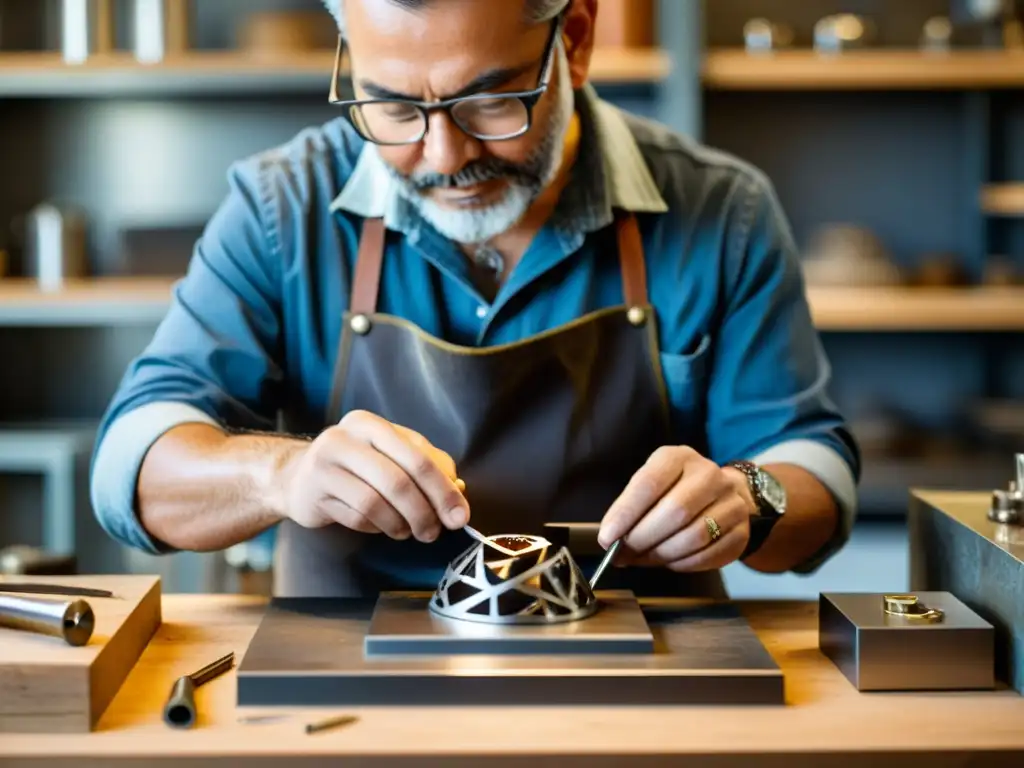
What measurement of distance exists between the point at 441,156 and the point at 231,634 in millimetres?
655

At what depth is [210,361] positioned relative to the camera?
1867 millimetres

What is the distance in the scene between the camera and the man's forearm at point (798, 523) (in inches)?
70.4

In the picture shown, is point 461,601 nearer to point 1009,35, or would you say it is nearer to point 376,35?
point 376,35

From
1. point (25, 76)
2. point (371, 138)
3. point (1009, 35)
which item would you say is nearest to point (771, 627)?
point (371, 138)

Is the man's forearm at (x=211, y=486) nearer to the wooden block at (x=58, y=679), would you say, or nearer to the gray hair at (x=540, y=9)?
the wooden block at (x=58, y=679)

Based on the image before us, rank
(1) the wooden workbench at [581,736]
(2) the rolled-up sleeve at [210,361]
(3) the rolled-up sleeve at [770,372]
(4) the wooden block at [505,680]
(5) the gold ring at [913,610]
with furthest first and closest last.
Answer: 1. (3) the rolled-up sleeve at [770,372]
2. (2) the rolled-up sleeve at [210,361]
3. (5) the gold ring at [913,610]
4. (4) the wooden block at [505,680]
5. (1) the wooden workbench at [581,736]

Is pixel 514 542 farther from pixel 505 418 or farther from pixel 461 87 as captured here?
pixel 461 87

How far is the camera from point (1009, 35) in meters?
3.60

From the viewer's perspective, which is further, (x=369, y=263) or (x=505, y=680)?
(x=369, y=263)

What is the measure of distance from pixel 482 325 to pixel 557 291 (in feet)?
0.40

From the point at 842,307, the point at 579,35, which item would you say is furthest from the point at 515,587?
the point at 842,307

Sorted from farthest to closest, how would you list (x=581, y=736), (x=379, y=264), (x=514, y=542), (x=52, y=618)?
(x=379, y=264), (x=514, y=542), (x=52, y=618), (x=581, y=736)

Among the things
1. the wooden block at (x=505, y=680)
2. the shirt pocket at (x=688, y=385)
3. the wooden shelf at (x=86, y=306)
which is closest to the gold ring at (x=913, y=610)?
the wooden block at (x=505, y=680)

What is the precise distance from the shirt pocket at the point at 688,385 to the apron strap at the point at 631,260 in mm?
96
